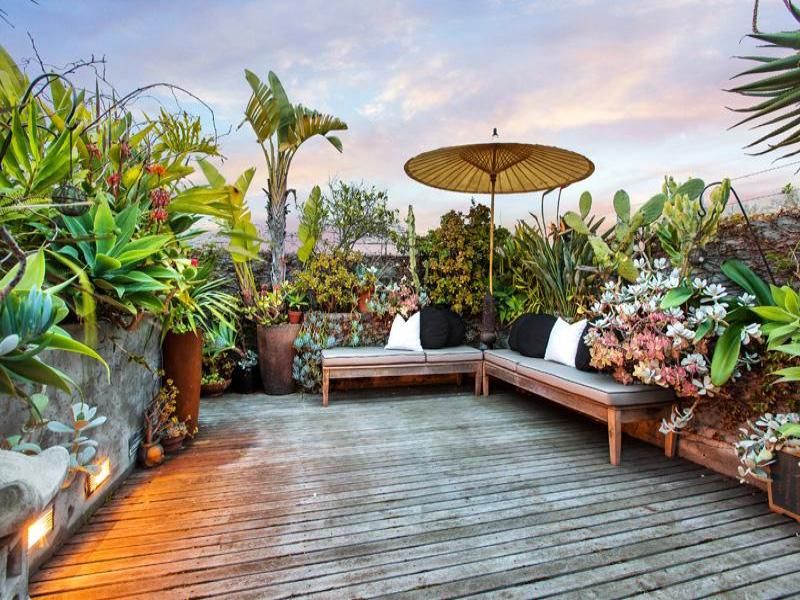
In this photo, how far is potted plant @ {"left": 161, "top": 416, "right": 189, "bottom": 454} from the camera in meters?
2.68

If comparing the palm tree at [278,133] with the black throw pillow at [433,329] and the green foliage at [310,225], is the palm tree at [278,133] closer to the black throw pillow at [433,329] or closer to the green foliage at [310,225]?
the green foliage at [310,225]

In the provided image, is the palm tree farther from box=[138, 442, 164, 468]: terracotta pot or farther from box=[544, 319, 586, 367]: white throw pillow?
box=[544, 319, 586, 367]: white throw pillow

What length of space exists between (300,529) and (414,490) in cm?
66

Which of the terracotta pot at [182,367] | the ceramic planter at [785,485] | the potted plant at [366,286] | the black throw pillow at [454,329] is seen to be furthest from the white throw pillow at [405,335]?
the ceramic planter at [785,485]

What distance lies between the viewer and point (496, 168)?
173 inches

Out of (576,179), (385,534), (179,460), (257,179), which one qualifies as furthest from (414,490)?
(257,179)

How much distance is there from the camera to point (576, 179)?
4281 mm

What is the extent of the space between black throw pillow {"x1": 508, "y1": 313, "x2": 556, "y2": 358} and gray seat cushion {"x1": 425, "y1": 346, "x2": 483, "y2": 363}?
392 millimetres

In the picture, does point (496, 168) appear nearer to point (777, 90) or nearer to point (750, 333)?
point (777, 90)

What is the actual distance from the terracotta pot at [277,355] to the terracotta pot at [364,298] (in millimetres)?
802

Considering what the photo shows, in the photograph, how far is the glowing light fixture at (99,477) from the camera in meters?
1.93

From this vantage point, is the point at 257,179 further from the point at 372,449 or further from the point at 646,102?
the point at 646,102

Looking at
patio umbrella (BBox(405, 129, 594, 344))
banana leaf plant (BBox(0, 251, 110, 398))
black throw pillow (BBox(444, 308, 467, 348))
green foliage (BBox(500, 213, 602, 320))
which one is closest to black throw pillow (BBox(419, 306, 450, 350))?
black throw pillow (BBox(444, 308, 467, 348))

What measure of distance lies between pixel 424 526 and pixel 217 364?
3232 mm
